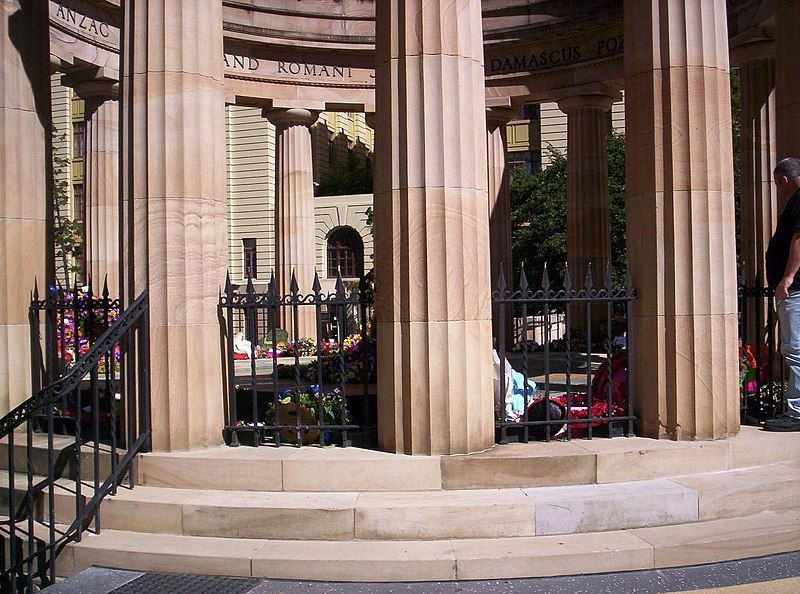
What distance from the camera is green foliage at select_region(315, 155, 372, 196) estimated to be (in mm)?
46500

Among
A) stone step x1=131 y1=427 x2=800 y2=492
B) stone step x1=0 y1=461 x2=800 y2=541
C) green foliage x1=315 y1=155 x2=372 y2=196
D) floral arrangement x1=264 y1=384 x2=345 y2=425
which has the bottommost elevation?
stone step x1=0 y1=461 x2=800 y2=541

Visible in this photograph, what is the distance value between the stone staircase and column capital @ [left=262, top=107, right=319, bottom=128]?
1245cm

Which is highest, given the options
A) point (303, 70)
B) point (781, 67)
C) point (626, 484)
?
point (303, 70)

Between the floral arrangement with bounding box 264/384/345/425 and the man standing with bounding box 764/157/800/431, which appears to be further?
the floral arrangement with bounding box 264/384/345/425

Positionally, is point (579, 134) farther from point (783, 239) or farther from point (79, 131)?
point (79, 131)

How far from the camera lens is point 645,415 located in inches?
310

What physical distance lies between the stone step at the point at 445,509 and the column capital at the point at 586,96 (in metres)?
12.0

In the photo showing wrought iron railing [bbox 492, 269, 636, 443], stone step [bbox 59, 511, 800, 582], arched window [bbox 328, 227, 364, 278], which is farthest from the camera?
arched window [bbox 328, 227, 364, 278]

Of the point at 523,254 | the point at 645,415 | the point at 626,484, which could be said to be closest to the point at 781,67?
the point at 645,415

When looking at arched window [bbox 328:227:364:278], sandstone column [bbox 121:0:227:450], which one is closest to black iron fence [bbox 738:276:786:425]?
sandstone column [bbox 121:0:227:450]

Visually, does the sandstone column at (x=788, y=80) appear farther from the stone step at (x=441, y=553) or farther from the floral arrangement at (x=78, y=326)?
the floral arrangement at (x=78, y=326)

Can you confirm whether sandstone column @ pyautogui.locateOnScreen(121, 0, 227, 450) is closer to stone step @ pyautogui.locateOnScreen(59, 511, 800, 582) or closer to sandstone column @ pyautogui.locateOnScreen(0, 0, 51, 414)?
stone step @ pyautogui.locateOnScreen(59, 511, 800, 582)

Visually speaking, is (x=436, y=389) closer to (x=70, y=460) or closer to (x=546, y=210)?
(x=70, y=460)

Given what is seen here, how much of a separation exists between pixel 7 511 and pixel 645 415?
6.02 metres
